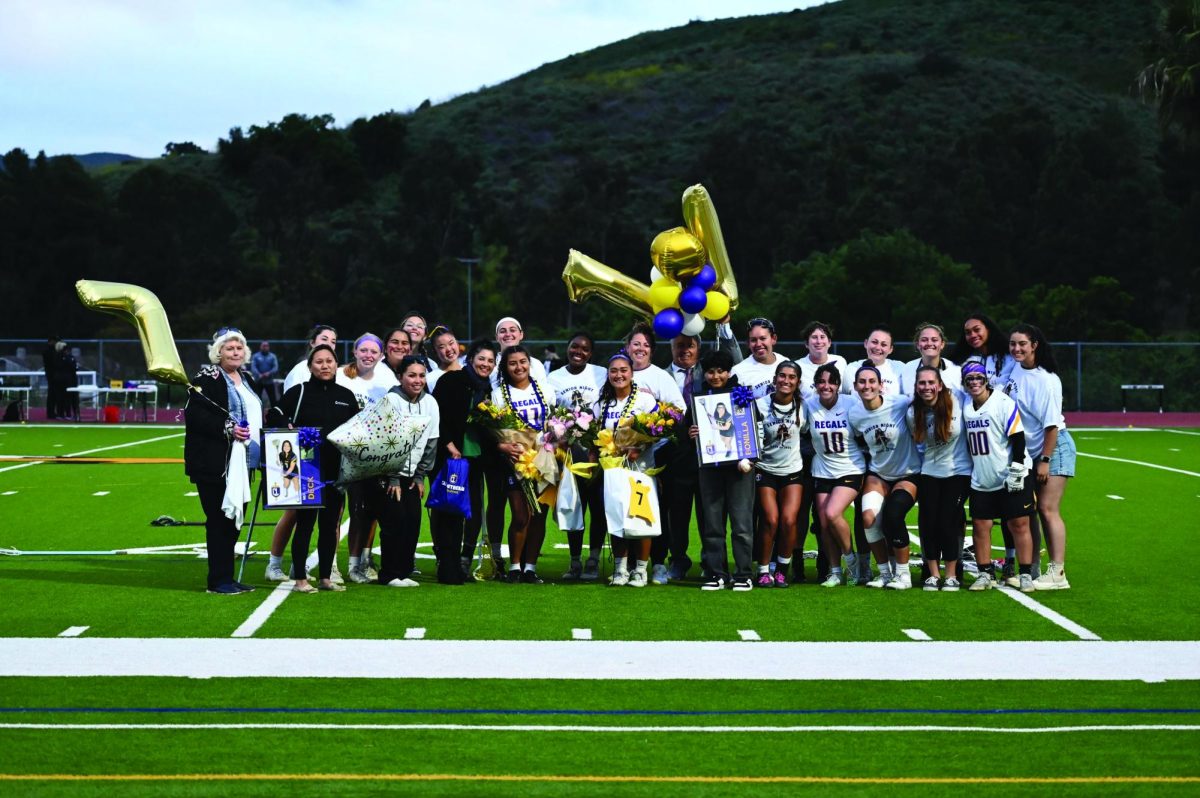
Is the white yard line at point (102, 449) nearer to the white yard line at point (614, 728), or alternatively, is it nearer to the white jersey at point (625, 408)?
the white jersey at point (625, 408)

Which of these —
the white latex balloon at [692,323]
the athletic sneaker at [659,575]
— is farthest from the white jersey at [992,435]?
the white latex balloon at [692,323]

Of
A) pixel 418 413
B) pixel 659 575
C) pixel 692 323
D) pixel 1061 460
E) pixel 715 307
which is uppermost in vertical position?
pixel 715 307

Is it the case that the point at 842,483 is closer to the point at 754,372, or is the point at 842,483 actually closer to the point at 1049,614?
the point at 754,372

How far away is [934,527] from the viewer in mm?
11531

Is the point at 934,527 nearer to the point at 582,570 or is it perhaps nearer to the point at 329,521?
the point at 582,570

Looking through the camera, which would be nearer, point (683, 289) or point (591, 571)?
point (591, 571)

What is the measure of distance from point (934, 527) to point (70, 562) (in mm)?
6544

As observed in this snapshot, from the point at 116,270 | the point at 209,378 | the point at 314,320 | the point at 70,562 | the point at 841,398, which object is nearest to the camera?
the point at 209,378

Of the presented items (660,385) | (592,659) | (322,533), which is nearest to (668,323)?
(660,385)

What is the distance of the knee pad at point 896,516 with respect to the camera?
11.3 m

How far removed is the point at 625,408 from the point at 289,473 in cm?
232

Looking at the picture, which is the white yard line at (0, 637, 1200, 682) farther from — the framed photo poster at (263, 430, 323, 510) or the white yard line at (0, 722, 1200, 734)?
the framed photo poster at (263, 430, 323, 510)

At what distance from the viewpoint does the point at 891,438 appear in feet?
37.7

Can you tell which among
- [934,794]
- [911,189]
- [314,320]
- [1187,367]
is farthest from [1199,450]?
[911,189]
